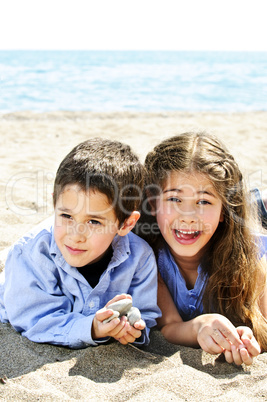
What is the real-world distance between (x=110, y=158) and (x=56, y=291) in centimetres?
80

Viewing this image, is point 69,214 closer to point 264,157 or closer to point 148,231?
point 148,231

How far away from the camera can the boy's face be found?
2.31m

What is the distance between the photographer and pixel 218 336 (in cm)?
229

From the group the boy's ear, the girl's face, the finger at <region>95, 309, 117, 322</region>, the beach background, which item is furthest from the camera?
the girl's face

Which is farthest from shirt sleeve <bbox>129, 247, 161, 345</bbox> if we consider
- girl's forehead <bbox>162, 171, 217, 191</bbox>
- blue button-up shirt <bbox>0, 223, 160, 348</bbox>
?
girl's forehead <bbox>162, 171, 217, 191</bbox>

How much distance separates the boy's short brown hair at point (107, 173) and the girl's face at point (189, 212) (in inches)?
9.1

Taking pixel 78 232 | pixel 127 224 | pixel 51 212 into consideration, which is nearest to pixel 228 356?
pixel 127 224

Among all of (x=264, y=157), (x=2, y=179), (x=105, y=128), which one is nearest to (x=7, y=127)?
(x=105, y=128)

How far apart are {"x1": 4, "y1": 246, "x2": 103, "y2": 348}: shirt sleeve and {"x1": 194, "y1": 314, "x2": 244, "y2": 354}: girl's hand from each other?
1.94 ft

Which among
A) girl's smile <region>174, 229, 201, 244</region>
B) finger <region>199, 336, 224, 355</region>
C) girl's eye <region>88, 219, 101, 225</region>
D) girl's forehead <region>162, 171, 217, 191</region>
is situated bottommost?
finger <region>199, 336, 224, 355</region>

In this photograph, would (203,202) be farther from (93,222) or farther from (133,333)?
(133,333)

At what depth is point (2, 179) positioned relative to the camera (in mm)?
5297

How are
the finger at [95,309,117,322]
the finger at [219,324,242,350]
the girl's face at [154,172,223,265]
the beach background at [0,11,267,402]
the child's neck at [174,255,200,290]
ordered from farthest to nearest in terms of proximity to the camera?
the child's neck at [174,255,200,290], the girl's face at [154,172,223,265], the finger at [219,324,242,350], the finger at [95,309,117,322], the beach background at [0,11,267,402]

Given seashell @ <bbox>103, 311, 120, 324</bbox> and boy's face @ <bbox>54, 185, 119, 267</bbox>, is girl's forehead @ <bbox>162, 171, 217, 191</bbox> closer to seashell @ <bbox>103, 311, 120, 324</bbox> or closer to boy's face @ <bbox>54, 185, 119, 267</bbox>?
boy's face @ <bbox>54, 185, 119, 267</bbox>
